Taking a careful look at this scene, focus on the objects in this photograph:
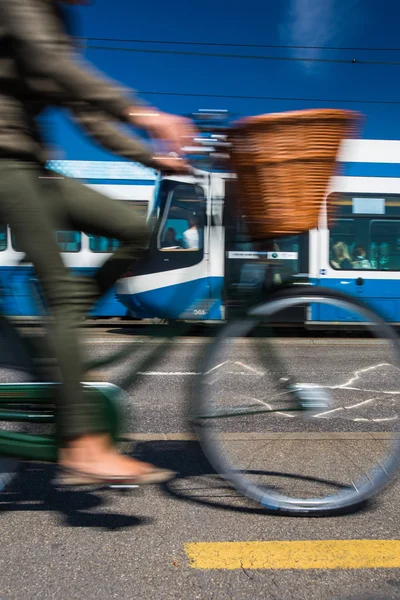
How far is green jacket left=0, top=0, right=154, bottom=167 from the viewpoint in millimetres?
1854

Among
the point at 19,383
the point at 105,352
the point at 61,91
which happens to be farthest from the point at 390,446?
the point at 61,91

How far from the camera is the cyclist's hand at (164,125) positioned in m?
2.11

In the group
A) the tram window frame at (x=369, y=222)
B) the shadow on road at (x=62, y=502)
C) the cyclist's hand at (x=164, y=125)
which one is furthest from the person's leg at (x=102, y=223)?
the tram window frame at (x=369, y=222)

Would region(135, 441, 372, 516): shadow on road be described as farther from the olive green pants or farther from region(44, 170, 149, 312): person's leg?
region(44, 170, 149, 312): person's leg

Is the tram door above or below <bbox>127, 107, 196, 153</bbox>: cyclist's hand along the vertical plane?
below

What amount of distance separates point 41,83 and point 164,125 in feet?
1.38

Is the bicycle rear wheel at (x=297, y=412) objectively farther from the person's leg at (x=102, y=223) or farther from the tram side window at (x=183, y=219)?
the tram side window at (x=183, y=219)

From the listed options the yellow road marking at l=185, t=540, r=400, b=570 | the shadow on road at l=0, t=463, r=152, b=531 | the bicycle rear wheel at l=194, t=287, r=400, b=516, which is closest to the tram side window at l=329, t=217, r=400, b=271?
the bicycle rear wheel at l=194, t=287, r=400, b=516

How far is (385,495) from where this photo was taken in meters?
2.65

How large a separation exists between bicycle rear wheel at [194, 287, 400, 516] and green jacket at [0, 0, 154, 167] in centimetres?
90

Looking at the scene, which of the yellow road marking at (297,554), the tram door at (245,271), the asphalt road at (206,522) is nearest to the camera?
the asphalt road at (206,522)

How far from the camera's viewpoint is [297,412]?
243 cm

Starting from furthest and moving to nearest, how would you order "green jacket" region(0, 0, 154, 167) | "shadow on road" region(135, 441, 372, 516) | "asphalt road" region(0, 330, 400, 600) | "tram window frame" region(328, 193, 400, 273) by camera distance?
"tram window frame" region(328, 193, 400, 273), "shadow on road" region(135, 441, 372, 516), "asphalt road" region(0, 330, 400, 600), "green jacket" region(0, 0, 154, 167)

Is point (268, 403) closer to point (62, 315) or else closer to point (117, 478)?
point (117, 478)
